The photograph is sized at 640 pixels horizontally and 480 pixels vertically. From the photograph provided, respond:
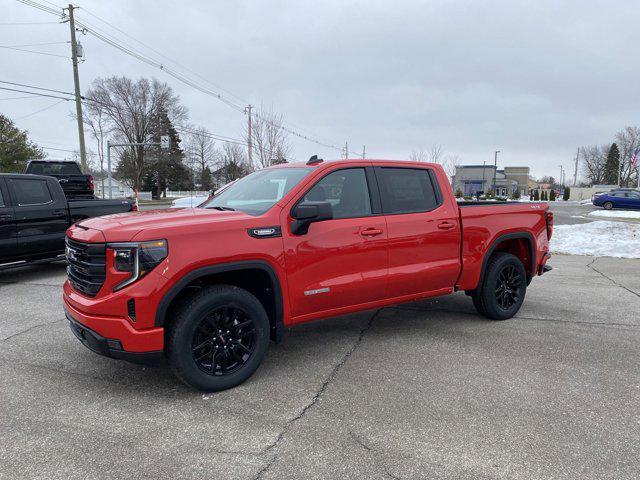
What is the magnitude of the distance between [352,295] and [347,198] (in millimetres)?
907

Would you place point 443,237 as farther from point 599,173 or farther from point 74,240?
point 599,173

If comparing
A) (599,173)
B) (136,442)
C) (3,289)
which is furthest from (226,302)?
(599,173)

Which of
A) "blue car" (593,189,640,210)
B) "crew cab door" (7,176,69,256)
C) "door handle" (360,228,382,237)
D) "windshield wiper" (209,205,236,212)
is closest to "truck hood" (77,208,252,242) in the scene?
"windshield wiper" (209,205,236,212)

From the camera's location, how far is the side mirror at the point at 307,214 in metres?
3.64

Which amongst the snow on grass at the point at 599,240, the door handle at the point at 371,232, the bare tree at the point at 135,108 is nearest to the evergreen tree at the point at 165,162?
the bare tree at the point at 135,108

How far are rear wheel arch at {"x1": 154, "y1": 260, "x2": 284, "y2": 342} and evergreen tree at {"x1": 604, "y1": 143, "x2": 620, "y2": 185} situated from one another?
104 metres

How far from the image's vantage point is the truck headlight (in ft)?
10.5

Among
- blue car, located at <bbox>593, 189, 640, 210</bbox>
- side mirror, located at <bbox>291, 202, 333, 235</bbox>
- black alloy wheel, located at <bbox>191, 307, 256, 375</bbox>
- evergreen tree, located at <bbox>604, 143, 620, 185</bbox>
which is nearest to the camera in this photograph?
black alloy wheel, located at <bbox>191, 307, 256, 375</bbox>

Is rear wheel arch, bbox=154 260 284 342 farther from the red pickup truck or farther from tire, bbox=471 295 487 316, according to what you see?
tire, bbox=471 295 487 316

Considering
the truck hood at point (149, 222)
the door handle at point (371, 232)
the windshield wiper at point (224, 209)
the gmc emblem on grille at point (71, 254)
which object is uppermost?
the windshield wiper at point (224, 209)

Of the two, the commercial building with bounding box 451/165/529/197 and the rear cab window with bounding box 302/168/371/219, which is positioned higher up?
the commercial building with bounding box 451/165/529/197

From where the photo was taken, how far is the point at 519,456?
2.77 metres

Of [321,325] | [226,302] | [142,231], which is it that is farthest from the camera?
[321,325]

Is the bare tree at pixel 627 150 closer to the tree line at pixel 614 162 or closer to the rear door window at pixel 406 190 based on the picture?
the tree line at pixel 614 162
